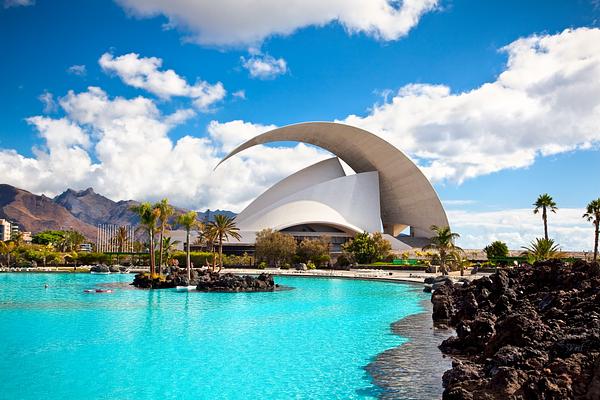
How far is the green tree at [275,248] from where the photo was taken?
4812 cm

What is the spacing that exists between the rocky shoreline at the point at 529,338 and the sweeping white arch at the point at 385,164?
4352 cm

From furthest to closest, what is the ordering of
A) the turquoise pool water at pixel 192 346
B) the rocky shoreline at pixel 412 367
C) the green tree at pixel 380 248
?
the green tree at pixel 380 248 < the turquoise pool water at pixel 192 346 < the rocky shoreline at pixel 412 367

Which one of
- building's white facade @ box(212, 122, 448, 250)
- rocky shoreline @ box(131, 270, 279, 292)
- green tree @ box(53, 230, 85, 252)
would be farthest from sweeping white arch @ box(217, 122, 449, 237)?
rocky shoreline @ box(131, 270, 279, 292)

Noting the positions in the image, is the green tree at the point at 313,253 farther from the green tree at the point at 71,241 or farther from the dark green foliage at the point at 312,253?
the green tree at the point at 71,241

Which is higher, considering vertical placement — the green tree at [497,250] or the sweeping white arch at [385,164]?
the sweeping white arch at [385,164]

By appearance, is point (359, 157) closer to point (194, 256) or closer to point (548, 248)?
point (194, 256)

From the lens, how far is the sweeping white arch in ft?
200

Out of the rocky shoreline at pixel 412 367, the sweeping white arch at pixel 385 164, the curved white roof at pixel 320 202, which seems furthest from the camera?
the sweeping white arch at pixel 385 164

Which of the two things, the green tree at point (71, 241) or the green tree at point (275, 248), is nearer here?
the green tree at point (275, 248)

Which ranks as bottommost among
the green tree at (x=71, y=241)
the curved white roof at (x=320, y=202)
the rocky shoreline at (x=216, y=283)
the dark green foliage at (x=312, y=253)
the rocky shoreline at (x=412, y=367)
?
the rocky shoreline at (x=412, y=367)

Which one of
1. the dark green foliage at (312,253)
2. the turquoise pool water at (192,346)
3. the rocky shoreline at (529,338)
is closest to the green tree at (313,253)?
the dark green foliage at (312,253)

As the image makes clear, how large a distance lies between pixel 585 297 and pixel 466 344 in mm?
3462

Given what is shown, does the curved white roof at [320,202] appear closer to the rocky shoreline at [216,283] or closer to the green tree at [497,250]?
the green tree at [497,250]

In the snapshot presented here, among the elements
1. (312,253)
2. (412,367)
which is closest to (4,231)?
(312,253)
